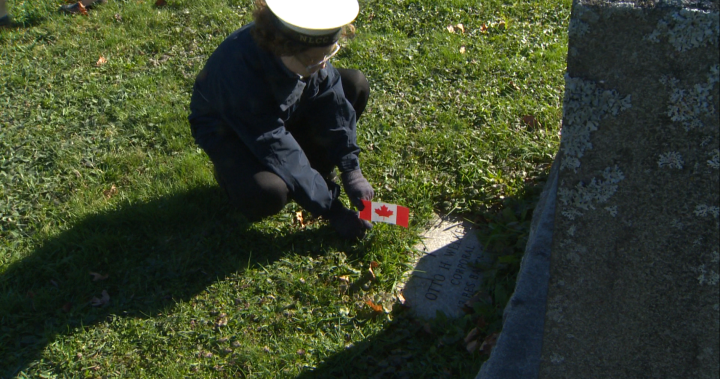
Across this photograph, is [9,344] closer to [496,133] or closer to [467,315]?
[467,315]

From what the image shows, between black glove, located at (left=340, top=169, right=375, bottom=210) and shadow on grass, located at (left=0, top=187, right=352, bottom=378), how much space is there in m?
0.30

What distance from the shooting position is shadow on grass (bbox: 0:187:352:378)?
10.3 ft

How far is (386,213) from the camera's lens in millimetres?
3236

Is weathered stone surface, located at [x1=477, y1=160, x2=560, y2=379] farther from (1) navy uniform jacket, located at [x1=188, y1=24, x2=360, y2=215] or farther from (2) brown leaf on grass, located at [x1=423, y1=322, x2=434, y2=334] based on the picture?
(1) navy uniform jacket, located at [x1=188, y1=24, x2=360, y2=215]

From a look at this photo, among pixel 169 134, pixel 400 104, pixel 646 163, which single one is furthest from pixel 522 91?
pixel 646 163

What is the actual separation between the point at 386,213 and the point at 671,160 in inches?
74.7

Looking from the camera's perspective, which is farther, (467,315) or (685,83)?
(467,315)

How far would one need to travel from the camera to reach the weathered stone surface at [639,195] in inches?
53.6

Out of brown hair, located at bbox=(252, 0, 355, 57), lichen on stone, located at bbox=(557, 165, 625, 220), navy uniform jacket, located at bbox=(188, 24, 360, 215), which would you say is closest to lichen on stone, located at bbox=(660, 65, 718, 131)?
lichen on stone, located at bbox=(557, 165, 625, 220)

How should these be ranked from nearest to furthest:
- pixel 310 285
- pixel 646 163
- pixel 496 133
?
pixel 646 163 < pixel 310 285 < pixel 496 133

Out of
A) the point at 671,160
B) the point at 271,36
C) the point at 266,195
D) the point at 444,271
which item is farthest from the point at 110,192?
the point at 671,160

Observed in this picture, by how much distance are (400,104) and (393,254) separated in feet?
4.93

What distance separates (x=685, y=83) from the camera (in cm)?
137

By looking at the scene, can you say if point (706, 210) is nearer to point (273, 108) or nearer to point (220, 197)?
point (273, 108)
